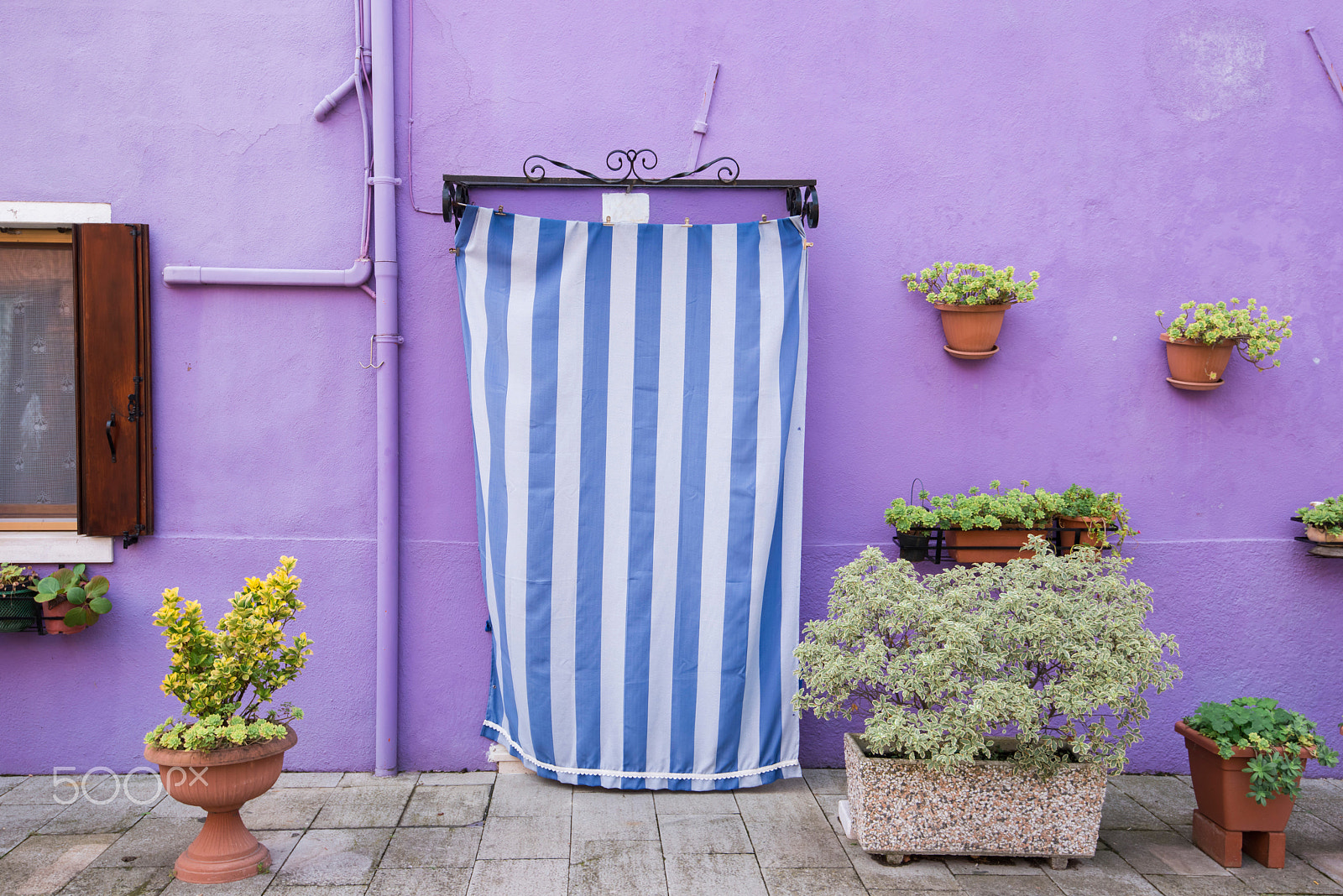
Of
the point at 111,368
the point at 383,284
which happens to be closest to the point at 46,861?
the point at 111,368

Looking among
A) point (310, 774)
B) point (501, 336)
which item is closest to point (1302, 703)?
point (501, 336)

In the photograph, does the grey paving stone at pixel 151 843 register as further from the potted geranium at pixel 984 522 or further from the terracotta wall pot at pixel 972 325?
the terracotta wall pot at pixel 972 325

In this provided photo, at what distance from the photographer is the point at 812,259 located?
420 centimetres

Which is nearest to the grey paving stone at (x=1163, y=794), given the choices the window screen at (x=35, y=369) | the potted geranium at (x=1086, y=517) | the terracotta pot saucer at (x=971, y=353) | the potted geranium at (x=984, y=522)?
the potted geranium at (x=1086, y=517)

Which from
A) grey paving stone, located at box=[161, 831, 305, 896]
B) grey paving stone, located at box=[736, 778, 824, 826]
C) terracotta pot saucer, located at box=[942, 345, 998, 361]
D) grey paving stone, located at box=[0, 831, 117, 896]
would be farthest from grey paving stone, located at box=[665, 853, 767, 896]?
terracotta pot saucer, located at box=[942, 345, 998, 361]

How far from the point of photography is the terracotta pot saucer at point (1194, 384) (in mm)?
4156

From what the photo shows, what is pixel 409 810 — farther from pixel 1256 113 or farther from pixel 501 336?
pixel 1256 113

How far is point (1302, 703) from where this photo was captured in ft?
14.2

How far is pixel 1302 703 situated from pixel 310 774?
15.5 ft

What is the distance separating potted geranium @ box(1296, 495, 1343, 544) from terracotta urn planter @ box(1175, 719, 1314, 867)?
119 cm

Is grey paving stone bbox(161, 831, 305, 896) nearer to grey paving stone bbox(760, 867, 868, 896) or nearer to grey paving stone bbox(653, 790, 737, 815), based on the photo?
grey paving stone bbox(653, 790, 737, 815)

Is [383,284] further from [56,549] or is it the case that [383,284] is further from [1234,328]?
[1234,328]

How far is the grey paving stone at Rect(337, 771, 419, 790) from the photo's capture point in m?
4.05

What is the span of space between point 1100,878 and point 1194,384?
7.35 ft
